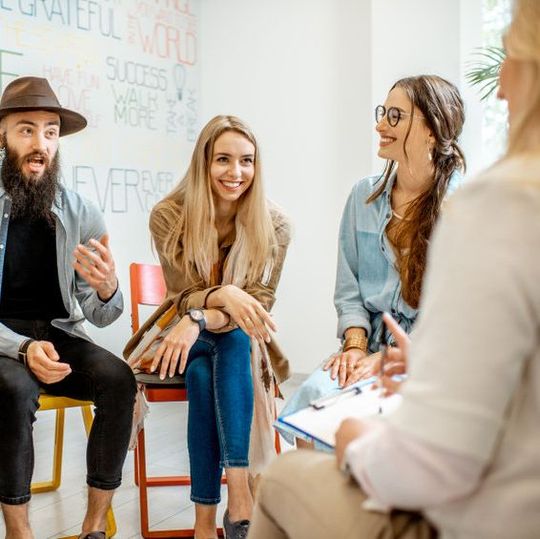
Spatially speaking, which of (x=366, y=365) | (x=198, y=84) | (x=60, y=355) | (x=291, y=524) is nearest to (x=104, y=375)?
(x=60, y=355)

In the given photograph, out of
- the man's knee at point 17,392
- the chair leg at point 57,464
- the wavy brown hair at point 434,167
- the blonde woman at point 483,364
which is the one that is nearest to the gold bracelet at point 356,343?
the wavy brown hair at point 434,167

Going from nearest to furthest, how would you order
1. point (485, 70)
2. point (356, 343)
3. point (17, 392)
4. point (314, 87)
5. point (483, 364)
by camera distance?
point (483, 364) < point (17, 392) < point (356, 343) < point (485, 70) < point (314, 87)

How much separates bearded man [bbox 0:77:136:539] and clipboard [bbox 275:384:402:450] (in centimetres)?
104

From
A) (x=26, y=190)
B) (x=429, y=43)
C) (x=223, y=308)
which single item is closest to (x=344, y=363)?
(x=223, y=308)

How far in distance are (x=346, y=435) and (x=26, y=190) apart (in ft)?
5.80

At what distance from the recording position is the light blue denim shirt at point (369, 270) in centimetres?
241

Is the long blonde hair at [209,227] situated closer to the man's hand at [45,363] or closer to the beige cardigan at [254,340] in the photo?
the beige cardigan at [254,340]

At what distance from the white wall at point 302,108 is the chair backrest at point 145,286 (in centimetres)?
174

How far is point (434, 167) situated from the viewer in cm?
246

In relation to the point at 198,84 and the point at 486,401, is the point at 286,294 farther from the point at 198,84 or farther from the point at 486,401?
the point at 486,401

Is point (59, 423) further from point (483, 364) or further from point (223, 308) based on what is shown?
point (483, 364)

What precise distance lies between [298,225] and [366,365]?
2.67 metres

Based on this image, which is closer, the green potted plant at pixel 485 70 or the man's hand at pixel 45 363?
the man's hand at pixel 45 363

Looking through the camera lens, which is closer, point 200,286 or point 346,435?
point 346,435
